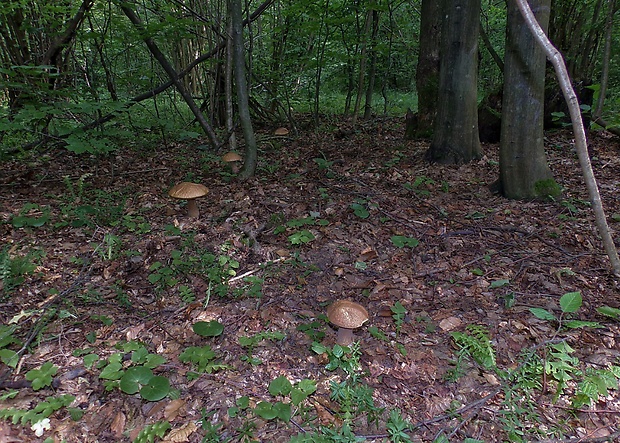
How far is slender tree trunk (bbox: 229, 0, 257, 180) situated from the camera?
5125mm

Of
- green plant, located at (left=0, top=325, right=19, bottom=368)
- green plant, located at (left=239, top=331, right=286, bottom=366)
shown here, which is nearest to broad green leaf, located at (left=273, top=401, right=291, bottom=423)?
green plant, located at (left=239, top=331, right=286, bottom=366)

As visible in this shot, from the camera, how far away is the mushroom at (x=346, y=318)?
2.61 meters

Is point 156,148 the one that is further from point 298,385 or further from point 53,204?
point 298,385

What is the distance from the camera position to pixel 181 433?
2137 mm

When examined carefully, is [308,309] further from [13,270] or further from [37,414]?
[13,270]

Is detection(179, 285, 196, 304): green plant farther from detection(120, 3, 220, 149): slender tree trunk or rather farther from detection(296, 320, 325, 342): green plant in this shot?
detection(120, 3, 220, 149): slender tree trunk

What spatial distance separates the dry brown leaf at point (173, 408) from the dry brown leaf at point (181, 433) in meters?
0.10

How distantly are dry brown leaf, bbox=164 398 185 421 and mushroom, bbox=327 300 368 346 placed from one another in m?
1.13

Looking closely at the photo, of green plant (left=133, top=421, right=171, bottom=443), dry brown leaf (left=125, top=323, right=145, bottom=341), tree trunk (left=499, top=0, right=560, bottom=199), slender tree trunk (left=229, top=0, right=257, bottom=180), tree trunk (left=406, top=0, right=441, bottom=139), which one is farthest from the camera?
tree trunk (left=406, top=0, right=441, bottom=139)

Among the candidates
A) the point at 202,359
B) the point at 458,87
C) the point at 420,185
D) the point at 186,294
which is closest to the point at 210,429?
the point at 202,359

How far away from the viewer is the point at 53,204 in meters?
4.93

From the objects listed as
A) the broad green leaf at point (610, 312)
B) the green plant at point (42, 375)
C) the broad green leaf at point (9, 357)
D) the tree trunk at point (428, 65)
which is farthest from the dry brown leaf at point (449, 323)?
the tree trunk at point (428, 65)

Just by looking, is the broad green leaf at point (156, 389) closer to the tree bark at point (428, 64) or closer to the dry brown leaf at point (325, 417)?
the dry brown leaf at point (325, 417)

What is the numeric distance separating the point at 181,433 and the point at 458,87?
5.86m
